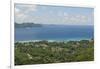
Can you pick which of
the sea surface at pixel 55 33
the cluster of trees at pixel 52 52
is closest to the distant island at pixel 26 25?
the sea surface at pixel 55 33

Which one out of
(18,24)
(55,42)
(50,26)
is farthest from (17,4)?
(55,42)

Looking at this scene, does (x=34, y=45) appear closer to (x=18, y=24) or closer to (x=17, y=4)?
(x=18, y=24)

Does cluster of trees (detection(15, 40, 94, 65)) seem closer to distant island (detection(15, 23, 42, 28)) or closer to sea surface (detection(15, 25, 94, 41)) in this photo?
sea surface (detection(15, 25, 94, 41))

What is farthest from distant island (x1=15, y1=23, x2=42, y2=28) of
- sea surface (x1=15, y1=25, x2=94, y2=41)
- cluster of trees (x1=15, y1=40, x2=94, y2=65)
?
cluster of trees (x1=15, y1=40, x2=94, y2=65)

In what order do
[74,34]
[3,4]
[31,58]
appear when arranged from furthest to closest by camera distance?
1. [74,34]
2. [31,58]
3. [3,4]

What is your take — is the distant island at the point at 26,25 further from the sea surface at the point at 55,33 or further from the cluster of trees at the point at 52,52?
the cluster of trees at the point at 52,52

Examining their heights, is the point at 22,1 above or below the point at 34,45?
above

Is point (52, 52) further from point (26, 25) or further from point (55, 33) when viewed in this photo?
point (26, 25)

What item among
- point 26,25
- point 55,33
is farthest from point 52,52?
point 26,25
